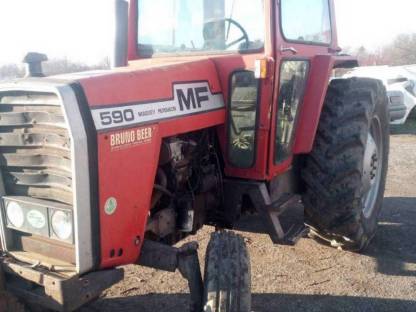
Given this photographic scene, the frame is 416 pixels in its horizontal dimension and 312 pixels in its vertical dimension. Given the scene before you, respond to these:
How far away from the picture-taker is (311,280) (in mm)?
3803

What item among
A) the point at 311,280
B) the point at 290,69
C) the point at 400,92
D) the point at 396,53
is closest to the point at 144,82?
the point at 290,69

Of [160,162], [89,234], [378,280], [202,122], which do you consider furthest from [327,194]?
[89,234]

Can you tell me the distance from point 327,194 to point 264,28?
54.0 inches

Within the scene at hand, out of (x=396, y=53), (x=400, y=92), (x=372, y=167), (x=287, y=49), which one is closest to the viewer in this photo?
(x=287, y=49)

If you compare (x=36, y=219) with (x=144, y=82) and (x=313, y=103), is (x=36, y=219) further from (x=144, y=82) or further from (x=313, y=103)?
(x=313, y=103)

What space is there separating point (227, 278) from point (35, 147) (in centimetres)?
124

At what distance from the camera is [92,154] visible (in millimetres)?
2326

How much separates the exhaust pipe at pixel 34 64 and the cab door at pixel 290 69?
1522 mm

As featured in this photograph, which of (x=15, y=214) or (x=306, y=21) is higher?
(x=306, y=21)

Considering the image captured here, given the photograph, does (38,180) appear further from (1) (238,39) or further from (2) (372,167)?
(2) (372,167)

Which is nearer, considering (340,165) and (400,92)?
(340,165)

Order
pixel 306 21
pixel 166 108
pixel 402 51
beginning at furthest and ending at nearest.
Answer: pixel 402 51
pixel 306 21
pixel 166 108

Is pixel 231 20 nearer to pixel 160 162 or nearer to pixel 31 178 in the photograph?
pixel 160 162

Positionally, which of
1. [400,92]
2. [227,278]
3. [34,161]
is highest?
[400,92]
